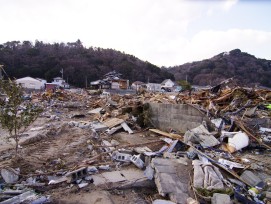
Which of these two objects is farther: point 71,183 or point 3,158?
point 3,158

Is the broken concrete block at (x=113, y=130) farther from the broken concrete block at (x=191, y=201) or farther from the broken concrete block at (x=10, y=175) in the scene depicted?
the broken concrete block at (x=191, y=201)

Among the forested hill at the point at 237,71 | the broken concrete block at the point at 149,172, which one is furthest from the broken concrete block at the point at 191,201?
the forested hill at the point at 237,71

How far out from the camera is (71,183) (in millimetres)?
4945

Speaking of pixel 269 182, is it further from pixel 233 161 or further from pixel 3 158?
pixel 3 158

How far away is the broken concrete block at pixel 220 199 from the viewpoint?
13.3 feet

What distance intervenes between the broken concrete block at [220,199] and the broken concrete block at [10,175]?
3.80 m

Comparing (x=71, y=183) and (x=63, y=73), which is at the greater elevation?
(x=63, y=73)

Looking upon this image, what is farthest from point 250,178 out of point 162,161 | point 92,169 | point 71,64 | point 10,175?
point 71,64

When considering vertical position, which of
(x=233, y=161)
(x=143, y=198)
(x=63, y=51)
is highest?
(x=63, y=51)

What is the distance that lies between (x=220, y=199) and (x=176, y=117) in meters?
5.06

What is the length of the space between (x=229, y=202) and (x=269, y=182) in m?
1.37

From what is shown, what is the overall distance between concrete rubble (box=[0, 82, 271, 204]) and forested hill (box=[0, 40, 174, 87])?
50009 mm

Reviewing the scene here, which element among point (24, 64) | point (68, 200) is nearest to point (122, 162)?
point (68, 200)

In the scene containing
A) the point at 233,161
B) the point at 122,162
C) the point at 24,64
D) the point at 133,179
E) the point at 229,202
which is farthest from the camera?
the point at 24,64
